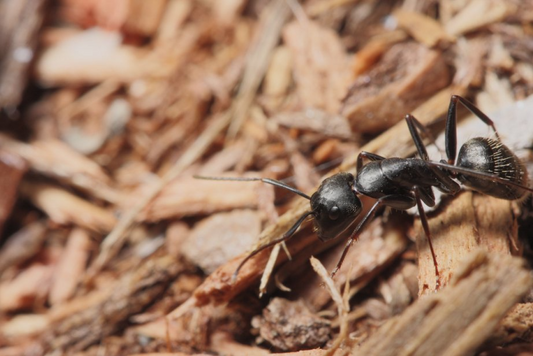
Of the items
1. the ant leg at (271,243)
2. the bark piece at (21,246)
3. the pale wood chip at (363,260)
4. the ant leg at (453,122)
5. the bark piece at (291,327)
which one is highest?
the bark piece at (21,246)

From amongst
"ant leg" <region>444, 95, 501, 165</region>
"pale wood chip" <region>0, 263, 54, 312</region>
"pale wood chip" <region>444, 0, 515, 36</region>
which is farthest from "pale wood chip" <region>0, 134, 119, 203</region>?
"pale wood chip" <region>444, 0, 515, 36</region>

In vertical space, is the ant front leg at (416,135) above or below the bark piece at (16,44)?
below

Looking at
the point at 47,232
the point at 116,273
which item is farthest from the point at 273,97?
the point at 47,232

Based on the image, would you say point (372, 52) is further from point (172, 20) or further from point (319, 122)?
point (172, 20)

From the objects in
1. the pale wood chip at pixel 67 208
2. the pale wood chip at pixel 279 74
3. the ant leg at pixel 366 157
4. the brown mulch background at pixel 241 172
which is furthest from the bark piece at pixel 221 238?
the pale wood chip at pixel 279 74

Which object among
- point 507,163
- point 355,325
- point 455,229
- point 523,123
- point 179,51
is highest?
point 179,51

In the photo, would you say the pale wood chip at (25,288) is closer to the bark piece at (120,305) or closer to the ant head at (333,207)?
the bark piece at (120,305)

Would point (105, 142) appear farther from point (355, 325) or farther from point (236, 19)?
point (355, 325)

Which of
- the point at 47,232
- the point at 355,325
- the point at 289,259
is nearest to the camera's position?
the point at 355,325
